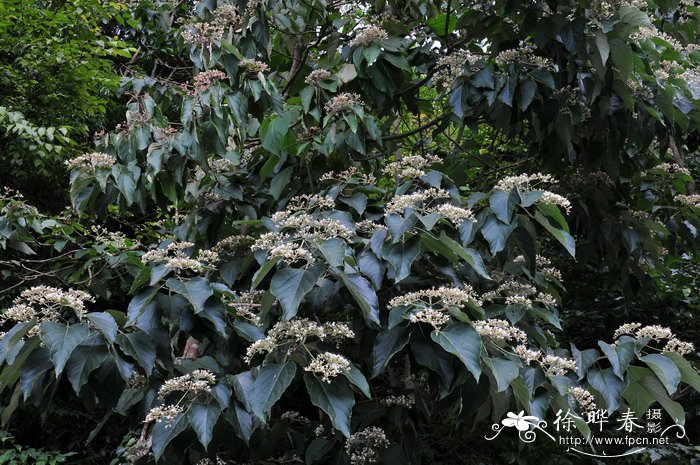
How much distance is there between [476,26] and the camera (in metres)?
2.79

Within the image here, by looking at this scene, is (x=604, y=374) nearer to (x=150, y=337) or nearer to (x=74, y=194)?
(x=150, y=337)

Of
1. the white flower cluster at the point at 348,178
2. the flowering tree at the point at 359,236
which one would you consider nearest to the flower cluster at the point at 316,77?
the flowering tree at the point at 359,236

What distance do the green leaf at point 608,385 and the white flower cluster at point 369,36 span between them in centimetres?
154

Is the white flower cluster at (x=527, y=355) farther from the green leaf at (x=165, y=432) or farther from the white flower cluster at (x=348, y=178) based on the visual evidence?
the white flower cluster at (x=348, y=178)

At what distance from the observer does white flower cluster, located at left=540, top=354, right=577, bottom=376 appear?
1601 millimetres

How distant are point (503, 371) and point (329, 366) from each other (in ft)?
1.31

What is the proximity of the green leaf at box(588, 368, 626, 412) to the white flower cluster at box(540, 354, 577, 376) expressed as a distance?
2.2 inches

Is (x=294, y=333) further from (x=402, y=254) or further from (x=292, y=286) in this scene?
(x=402, y=254)

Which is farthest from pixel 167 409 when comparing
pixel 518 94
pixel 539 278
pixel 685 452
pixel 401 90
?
pixel 685 452

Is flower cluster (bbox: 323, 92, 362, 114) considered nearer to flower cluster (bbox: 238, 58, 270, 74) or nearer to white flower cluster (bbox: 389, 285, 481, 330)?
flower cluster (bbox: 238, 58, 270, 74)

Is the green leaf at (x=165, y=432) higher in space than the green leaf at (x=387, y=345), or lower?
lower

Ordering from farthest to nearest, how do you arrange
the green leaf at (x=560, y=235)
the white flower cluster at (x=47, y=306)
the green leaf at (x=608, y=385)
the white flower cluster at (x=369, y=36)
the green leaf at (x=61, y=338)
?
the white flower cluster at (x=369, y=36) → the green leaf at (x=560, y=235) → the green leaf at (x=608, y=385) → the white flower cluster at (x=47, y=306) → the green leaf at (x=61, y=338)

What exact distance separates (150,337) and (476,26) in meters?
1.96

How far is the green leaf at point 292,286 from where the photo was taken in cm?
148
